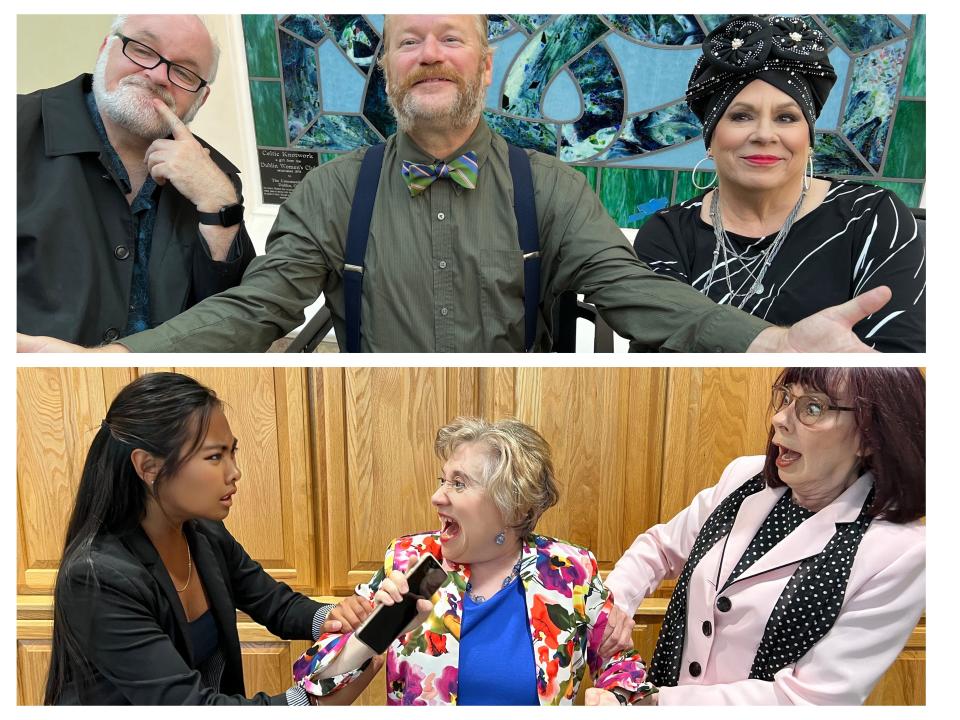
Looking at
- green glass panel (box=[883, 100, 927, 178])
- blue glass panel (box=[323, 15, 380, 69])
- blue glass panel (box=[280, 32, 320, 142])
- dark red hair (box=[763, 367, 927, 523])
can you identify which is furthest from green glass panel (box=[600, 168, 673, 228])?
dark red hair (box=[763, 367, 927, 523])

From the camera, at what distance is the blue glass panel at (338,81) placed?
2.15m

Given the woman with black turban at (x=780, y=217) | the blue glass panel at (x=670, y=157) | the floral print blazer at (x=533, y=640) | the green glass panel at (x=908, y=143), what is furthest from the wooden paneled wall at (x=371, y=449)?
the green glass panel at (x=908, y=143)

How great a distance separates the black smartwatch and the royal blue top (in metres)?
0.82

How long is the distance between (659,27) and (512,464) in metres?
1.24

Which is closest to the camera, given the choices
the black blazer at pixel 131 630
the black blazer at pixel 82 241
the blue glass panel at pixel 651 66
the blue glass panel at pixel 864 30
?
the black blazer at pixel 131 630

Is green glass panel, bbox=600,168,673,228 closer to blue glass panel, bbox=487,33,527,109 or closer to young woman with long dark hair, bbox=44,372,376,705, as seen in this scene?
blue glass panel, bbox=487,33,527,109

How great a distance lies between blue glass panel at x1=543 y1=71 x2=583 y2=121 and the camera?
2158 millimetres

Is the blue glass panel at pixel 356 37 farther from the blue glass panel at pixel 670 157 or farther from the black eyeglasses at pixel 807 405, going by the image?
the black eyeglasses at pixel 807 405

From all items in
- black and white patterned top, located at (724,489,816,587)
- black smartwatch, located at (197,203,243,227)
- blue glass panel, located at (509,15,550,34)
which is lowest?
black and white patterned top, located at (724,489,816,587)

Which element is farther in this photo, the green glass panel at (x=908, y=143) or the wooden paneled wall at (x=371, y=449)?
the green glass panel at (x=908, y=143)

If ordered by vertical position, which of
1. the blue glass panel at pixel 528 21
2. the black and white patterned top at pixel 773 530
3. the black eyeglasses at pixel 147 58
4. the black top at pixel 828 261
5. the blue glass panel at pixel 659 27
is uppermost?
the blue glass panel at pixel 528 21

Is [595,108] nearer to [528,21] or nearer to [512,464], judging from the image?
[528,21]

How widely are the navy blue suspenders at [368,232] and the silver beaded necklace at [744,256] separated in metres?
0.35

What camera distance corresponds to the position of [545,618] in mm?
1431
